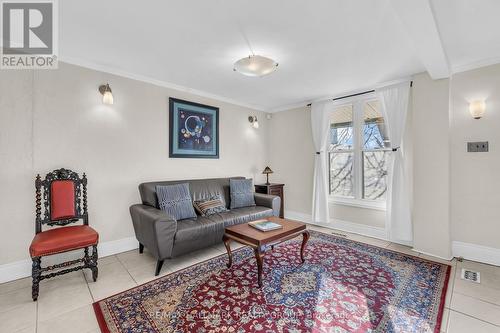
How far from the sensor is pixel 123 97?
10.2ft

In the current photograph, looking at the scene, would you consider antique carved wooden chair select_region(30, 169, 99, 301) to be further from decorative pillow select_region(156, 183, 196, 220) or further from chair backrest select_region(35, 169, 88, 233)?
decorative pillow select_region(156, 183, 196, 220)

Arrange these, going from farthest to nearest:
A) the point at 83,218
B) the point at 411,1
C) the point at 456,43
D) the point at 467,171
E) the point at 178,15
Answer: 1. the point at 467,171
2. the point at 83,218
3. the point at 456,43
4. the point at 178,15
5. the point at 411,1

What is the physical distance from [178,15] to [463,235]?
423 centimetres

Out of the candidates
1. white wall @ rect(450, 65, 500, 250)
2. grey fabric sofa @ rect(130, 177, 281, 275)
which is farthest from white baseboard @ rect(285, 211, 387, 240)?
grey fabric sofa @ rect(130, 177, 281, 275)

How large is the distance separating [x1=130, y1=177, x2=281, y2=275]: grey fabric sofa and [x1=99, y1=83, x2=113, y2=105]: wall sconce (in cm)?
118

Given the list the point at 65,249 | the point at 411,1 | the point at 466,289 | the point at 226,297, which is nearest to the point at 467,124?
the point at 466,289

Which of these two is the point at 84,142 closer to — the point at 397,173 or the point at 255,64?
the point at 255,64

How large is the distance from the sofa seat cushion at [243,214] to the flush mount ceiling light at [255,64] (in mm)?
1894

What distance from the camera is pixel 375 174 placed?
3730mm

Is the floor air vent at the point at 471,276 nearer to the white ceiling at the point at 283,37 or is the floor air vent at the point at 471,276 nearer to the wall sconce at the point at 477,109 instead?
the wall sconce at the point at 477,109

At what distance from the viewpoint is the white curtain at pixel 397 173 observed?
10.6 ft

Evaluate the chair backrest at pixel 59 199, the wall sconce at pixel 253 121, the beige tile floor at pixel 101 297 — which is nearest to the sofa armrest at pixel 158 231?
the beige tile floor at pixel 101 297

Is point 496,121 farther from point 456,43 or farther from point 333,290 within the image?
point 333,290

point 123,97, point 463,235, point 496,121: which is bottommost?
point 463,235
